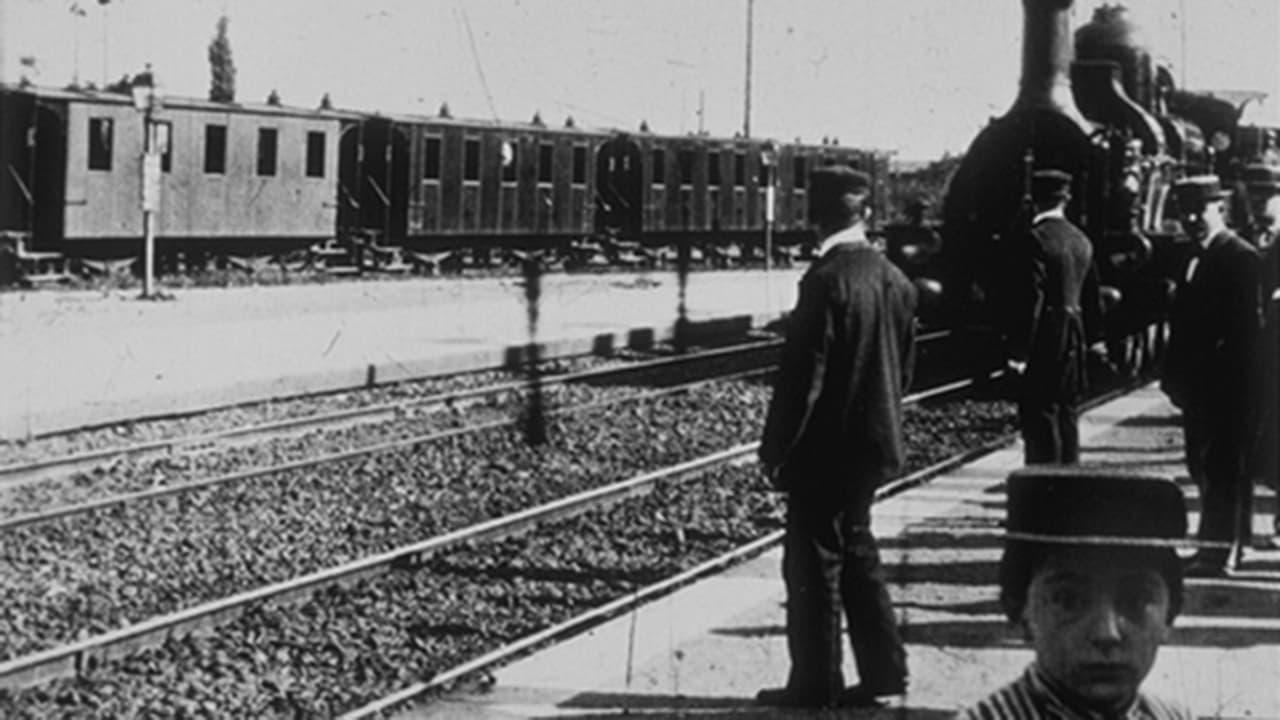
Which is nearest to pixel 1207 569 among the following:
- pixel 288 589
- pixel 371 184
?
pixel 288 589

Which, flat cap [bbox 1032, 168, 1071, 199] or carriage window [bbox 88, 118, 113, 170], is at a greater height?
carriage window [bbox 88, 118, 113, 170]

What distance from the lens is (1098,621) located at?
8.35 ft

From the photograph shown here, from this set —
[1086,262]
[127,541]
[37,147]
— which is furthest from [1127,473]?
[37,147]

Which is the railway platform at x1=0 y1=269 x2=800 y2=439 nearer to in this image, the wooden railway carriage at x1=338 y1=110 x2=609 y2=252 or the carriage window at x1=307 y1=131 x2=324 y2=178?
the wooden railway carriage at x1=338 y1=110 x2=609 y2=252

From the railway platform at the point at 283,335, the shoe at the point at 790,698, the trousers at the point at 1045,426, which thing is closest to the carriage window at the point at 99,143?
the railway platform at the point at 283,335

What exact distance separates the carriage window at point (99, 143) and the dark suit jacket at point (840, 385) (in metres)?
21.6

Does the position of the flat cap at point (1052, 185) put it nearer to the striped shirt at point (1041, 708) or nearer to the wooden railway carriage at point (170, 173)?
the striped shirt at point (1041, 708)

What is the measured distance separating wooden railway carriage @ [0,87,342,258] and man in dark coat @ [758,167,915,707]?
20.7 meters

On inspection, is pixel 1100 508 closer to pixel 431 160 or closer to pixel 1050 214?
pixel 1050 214

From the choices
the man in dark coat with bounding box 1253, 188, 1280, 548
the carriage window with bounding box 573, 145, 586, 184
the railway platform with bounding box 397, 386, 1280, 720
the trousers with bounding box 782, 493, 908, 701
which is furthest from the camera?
the carriage window with bounding box 573, 145, 586, 184

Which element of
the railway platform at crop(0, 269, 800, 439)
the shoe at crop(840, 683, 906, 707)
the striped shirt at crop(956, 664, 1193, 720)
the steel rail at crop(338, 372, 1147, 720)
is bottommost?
the steel rail at crop(338, 372, 1147, 720)

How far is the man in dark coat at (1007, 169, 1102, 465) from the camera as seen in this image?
8406 mm

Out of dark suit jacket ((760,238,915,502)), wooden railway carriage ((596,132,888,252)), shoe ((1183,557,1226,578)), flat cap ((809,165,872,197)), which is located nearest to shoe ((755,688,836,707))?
dark suit jacket ((760,238,915,502))

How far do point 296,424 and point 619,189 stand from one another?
2544cm
